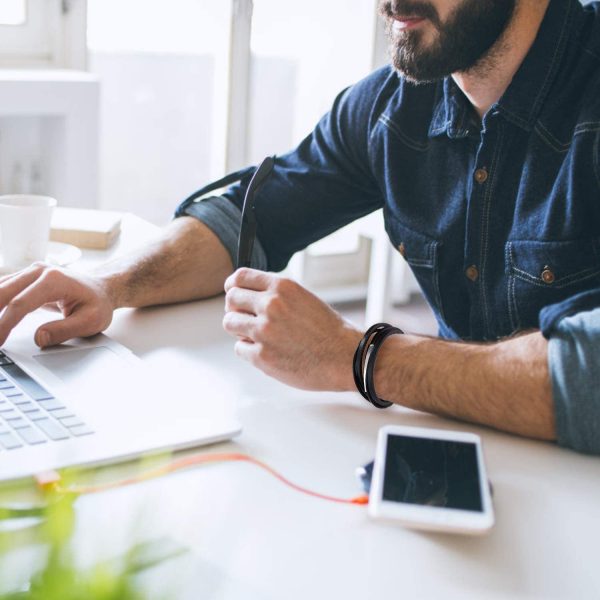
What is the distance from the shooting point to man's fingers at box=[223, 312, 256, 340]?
0.97 m

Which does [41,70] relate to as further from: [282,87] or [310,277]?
[310,277]

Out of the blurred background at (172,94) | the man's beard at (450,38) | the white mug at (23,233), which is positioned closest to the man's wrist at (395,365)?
the man's beard at (450,38)

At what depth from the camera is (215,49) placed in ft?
9.04

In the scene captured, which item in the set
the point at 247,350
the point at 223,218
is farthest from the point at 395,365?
the point at 223,218

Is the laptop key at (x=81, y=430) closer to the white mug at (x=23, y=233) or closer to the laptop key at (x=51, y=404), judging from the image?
the laptop key at (x=51, y=404)

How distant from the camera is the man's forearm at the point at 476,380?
2.74 ft

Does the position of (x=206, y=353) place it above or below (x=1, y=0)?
below

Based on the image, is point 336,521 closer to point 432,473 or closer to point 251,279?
point 432,473

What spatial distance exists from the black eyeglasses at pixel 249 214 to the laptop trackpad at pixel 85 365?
211 millimetres

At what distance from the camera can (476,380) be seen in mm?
863

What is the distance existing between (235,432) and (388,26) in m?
0.70

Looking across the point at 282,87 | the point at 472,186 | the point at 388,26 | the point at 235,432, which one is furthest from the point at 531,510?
the point at 282,87

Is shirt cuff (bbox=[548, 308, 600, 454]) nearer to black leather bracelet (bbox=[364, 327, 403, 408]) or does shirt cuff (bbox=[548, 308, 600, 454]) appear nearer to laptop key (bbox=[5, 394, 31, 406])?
black leather bracelet (bbox=[364, 327, 403, 408])

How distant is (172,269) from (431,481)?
60 cm
